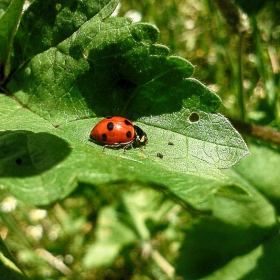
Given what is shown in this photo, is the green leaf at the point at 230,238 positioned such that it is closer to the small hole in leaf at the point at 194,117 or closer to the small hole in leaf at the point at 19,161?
the small hole in leaf at the point at 194,117

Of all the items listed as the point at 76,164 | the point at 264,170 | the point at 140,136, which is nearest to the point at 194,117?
the point at 140,136

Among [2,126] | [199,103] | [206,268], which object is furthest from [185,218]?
[2,126]

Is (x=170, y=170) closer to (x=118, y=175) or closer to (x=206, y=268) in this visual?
(x=118, y=175)

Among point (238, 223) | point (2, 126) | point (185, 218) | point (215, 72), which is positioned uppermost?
point (2, 126)

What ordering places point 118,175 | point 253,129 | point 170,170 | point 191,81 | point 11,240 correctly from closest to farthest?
point 118,175, point 170,170, point 191,81, point 253,129, point 11,240

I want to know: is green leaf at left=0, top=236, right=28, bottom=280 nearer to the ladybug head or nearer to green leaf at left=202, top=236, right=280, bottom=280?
the ladybug head

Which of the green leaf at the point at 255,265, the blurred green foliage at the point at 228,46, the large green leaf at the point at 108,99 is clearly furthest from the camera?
the blurred green foliage at the point at 228,46

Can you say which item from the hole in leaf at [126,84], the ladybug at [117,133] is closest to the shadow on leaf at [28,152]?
the ladybug at [117,133]

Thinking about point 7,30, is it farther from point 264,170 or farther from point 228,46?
point 228,46
